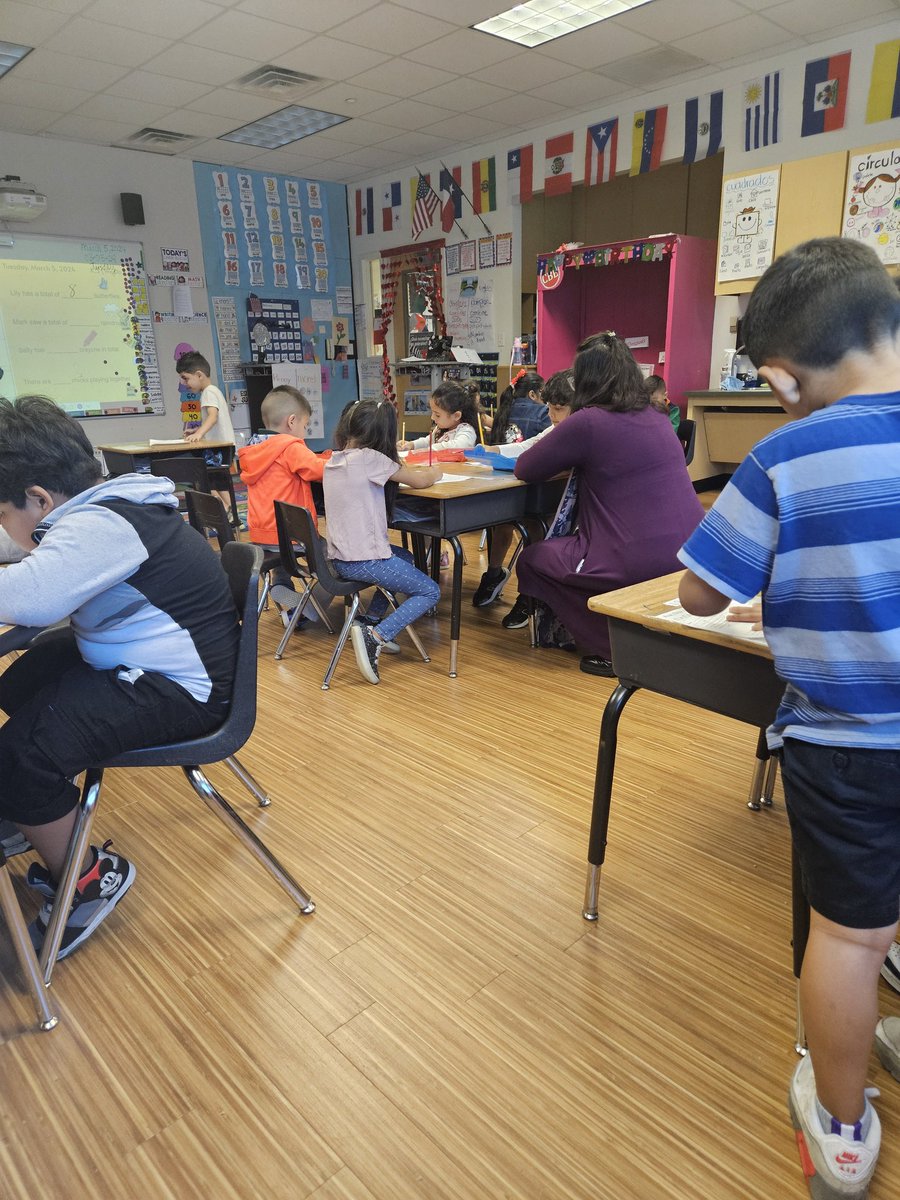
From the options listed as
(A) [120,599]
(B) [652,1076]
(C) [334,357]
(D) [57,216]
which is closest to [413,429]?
(C) [334,357]

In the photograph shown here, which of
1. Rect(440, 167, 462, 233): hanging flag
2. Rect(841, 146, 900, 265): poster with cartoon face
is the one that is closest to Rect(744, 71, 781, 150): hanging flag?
Rect(841, 146, 900, 265): poster with cartoon face

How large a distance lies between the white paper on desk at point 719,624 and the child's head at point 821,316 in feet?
1.24

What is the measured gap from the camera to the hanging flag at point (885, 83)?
436cm

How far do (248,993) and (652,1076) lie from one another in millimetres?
743

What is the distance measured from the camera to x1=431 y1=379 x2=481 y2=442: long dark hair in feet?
12.9

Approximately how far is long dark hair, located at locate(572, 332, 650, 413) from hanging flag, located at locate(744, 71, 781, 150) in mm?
3449

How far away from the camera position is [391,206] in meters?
7.54

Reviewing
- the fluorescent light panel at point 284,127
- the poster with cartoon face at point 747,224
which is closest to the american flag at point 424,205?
the fluorescent light panel at point 284,127

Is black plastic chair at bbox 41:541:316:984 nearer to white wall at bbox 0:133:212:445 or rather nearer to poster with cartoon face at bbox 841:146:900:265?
poster with cartoon face at bbox 841:146:900:265

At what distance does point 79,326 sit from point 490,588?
474 cm

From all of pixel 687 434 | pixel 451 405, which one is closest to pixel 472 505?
pixel 451 405

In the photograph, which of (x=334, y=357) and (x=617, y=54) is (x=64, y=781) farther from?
(x=334, y=357)

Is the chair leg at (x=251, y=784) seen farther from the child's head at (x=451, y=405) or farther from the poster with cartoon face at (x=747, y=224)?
the poster with cartoon face at (x=747, y=224)

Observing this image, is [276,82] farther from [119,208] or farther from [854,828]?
[854,828]
